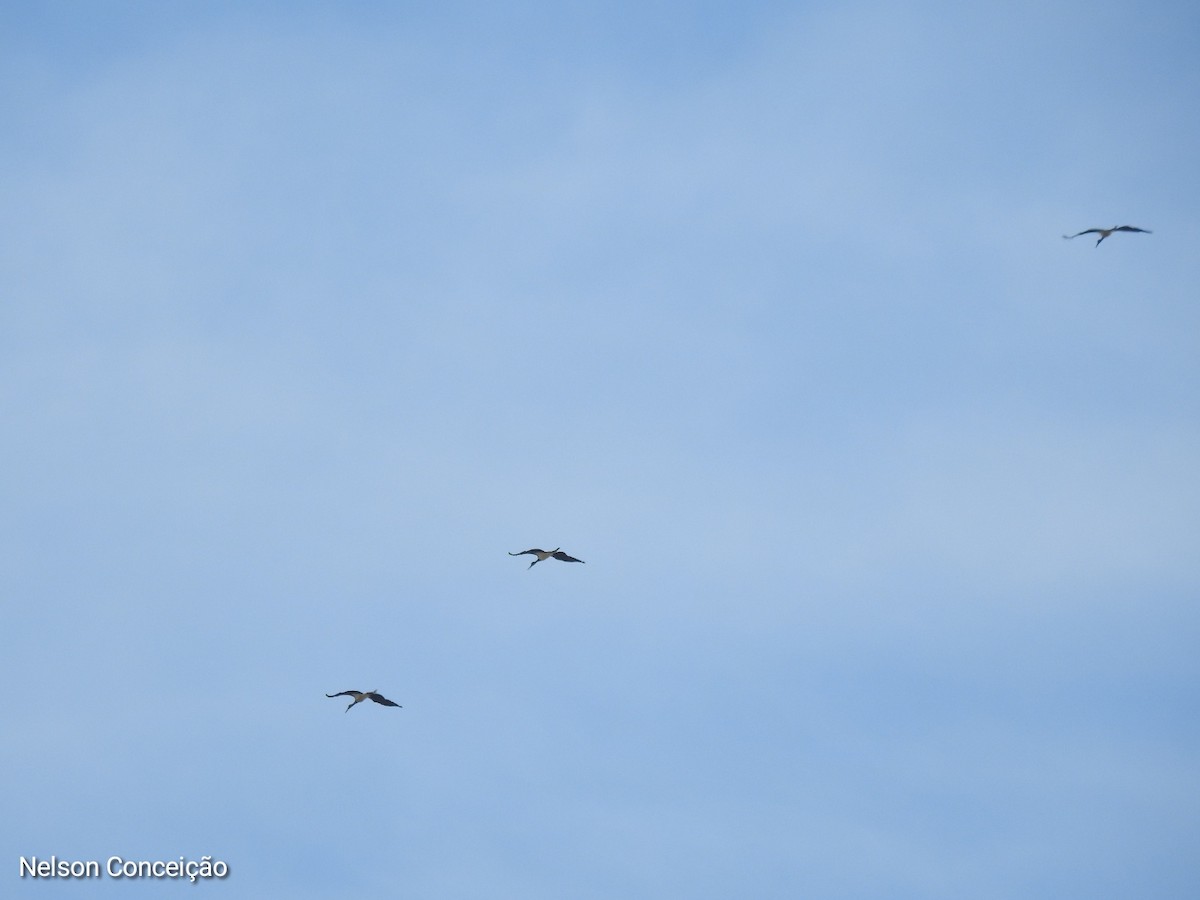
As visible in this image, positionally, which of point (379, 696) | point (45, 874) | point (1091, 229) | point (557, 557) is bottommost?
point (45, 874)

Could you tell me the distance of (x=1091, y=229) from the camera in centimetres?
11300

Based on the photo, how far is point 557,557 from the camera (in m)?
110

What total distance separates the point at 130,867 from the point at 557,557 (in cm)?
3012

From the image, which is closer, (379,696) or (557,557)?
(379,696)

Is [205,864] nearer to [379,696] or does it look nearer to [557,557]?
[379,696]

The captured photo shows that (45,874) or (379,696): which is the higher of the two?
(379,696)

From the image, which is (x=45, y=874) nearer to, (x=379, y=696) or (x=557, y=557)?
(x=379, y=696)

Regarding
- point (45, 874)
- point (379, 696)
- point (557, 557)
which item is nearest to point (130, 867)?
point (45, 874)

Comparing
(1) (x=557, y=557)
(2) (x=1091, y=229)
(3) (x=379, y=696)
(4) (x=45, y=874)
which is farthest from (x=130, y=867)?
(2) (x=1091, y=229)

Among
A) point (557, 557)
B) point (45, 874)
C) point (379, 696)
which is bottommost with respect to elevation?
point (45, 874)

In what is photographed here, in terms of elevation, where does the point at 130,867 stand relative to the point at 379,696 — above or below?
below

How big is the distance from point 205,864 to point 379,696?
45.0 ft

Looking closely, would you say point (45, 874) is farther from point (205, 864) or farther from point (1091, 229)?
point (1091, 229)

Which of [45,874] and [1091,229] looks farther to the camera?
[1091,229]
